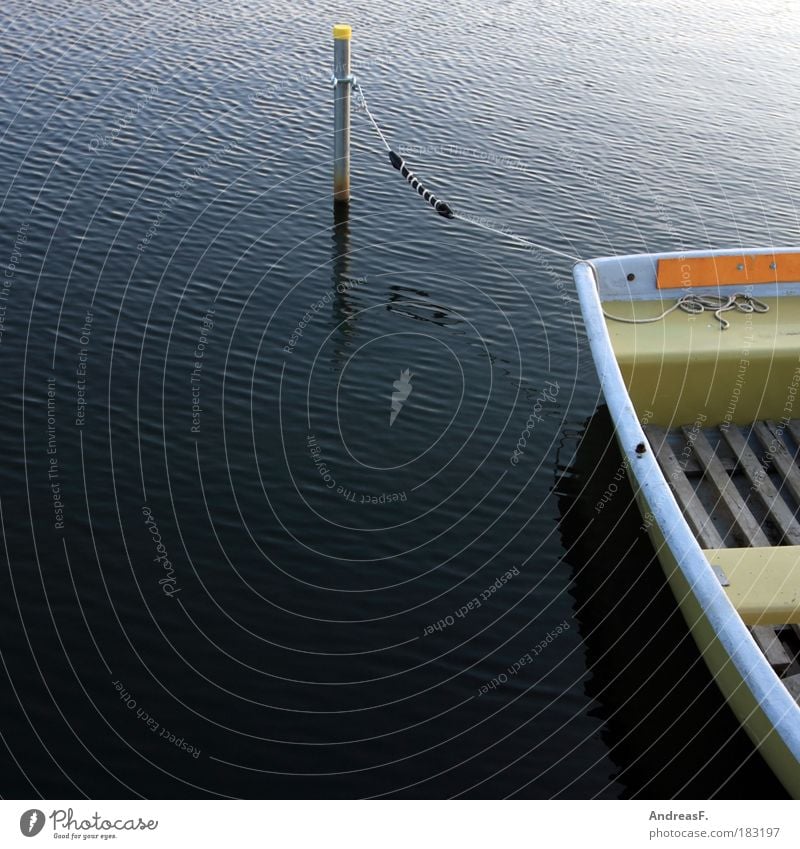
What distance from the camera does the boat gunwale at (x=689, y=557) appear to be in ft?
33.9

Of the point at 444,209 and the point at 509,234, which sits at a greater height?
the point at 444,209

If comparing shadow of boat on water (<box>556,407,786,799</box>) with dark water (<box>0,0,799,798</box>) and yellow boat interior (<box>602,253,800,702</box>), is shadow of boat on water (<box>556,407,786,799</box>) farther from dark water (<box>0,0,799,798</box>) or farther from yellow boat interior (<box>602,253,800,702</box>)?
yellow boat interior (<box>602,253,800,702</box>)

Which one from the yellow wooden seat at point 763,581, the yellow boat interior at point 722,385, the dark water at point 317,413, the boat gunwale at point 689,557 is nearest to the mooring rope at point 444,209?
the dark water at point 317,413

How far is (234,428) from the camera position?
1673 centimetres

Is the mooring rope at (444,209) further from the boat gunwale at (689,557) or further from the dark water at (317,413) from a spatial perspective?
the boat gunwale at (689,557)

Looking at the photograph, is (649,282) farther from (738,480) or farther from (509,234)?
(509,234)

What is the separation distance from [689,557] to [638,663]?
6.66 feet

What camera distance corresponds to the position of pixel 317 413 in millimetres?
17250

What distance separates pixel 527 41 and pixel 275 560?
25357 mm

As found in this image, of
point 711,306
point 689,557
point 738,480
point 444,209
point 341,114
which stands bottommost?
point 738,480

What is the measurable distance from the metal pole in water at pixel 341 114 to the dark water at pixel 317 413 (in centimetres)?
69

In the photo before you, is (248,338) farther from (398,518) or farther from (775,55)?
(775,55)

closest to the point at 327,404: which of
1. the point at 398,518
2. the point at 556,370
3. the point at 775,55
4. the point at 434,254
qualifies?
the point at 398,518

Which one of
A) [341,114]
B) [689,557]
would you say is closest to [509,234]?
[341,114]
